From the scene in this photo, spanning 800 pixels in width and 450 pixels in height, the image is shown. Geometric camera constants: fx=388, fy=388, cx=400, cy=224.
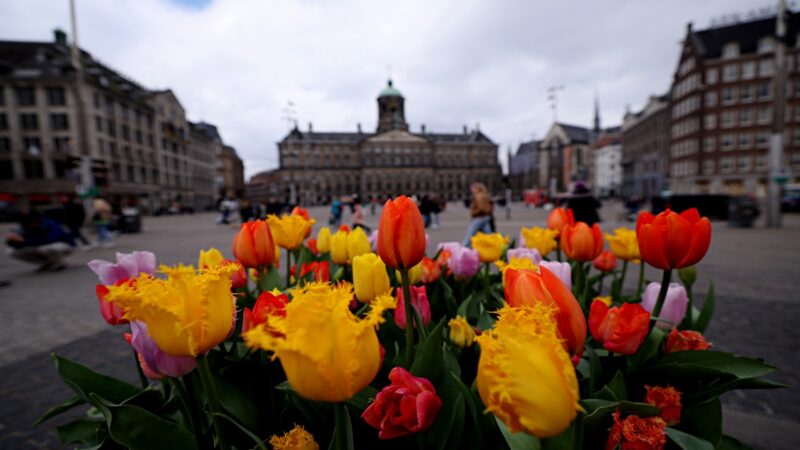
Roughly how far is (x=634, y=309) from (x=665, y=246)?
19 cm

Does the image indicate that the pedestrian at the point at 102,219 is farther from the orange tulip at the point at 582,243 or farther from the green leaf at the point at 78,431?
the orange tulip at the point at 582,243

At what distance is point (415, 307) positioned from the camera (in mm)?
1168

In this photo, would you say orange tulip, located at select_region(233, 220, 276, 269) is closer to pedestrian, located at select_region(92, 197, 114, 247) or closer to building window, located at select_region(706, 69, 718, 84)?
pedestrian, located at select_region(92, 197, 114, 247)

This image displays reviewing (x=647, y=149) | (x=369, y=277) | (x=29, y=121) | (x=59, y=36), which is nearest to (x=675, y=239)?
(x=369, y=277)

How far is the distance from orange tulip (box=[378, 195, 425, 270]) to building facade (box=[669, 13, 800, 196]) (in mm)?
55306

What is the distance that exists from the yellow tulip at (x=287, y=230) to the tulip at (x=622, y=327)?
3.79 ft

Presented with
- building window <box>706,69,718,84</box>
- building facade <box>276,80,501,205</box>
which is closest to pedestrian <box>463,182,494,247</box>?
building window <box>706,69,718,84</box>

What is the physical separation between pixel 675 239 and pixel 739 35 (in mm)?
59629

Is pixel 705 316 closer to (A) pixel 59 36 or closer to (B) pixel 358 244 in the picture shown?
(B) pixel 358 244

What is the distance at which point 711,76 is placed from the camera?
43938mm

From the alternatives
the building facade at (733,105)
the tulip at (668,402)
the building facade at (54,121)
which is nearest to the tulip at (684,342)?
the tulip at (668,402)

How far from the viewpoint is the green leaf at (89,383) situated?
1002 mm

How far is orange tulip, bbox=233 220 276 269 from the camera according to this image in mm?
1331

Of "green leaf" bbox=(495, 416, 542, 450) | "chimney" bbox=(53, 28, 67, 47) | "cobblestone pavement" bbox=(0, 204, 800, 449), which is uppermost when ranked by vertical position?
"chimney" bbox=(53, 28, 67, 47)
